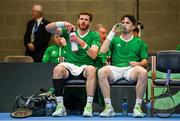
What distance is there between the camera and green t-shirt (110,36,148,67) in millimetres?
6832

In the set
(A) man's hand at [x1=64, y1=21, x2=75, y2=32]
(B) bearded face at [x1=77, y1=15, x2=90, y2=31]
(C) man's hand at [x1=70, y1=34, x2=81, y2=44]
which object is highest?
(B) bearded face at [x1=77, y1=15, x2=90, y2=31]

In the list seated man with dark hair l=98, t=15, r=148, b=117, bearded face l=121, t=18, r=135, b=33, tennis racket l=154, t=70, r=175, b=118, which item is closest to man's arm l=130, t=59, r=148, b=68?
seated man with dark hair l=98, t=15, r=148, b=117

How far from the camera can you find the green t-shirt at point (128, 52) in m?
6.83

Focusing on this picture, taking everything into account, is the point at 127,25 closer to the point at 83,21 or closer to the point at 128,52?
the point at 128,52

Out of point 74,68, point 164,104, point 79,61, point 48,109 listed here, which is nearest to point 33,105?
point 48,109

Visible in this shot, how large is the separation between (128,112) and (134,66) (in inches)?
36.0

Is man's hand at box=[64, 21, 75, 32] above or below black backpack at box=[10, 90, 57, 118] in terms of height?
above

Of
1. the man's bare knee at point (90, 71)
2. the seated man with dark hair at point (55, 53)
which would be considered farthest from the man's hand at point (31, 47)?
the man's bare knee at point (90, 71)

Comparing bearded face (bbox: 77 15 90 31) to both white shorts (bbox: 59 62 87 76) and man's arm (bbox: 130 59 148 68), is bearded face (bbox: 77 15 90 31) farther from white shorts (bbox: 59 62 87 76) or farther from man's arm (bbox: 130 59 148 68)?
man's arm (bbox: 130 59 148 68)

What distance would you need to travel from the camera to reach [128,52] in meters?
6.85

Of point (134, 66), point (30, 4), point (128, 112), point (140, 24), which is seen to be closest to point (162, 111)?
point (128, 112)

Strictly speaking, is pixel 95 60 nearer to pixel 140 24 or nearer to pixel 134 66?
pixel 134 66

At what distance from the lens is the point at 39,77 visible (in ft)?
24.7

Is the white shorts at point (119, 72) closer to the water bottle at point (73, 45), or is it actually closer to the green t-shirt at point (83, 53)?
the green t-shirt at point (83, 53)
